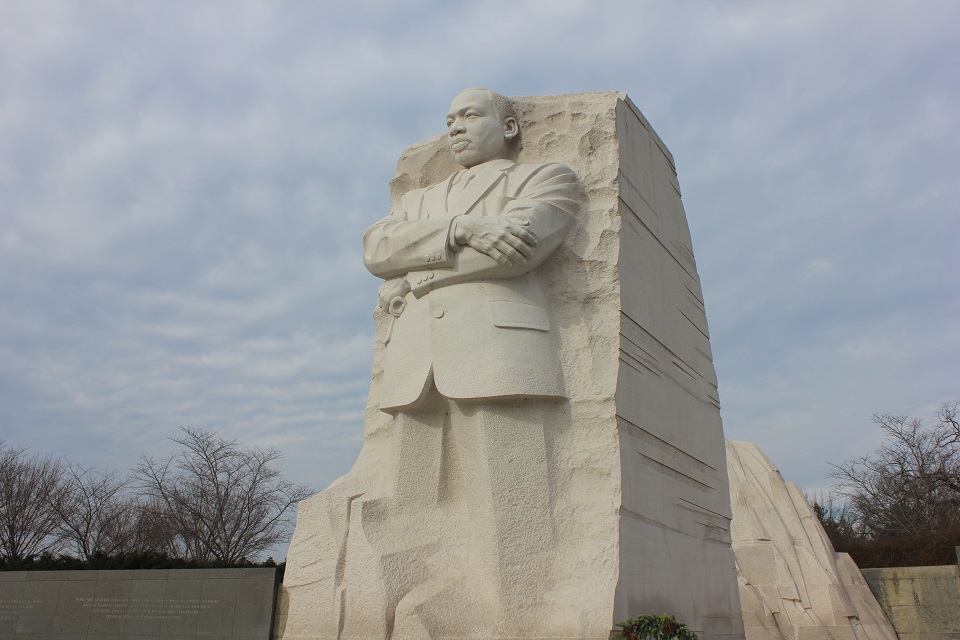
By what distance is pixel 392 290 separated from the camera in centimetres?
494

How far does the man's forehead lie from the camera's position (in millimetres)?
5293

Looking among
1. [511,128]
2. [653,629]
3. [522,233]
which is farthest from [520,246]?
[653,629]

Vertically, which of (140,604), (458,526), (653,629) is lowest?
(653,629)

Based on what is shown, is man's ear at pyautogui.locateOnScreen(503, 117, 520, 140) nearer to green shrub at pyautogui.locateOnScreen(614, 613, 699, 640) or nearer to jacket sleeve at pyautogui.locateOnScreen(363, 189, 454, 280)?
jacket sleeve at pyautogui.locateOnScreen(363, 189, 454, 280)

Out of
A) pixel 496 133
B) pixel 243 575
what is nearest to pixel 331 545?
pixel 496 133

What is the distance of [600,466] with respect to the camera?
4266 mm

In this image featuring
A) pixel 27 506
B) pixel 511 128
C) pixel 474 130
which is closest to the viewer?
pixel 474 130

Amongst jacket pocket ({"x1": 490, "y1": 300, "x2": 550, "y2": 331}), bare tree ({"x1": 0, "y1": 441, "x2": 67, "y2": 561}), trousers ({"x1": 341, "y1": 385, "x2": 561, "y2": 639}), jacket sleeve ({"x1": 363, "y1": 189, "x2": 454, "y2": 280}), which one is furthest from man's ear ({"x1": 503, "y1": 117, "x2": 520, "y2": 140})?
bare tree ({"x1": 0, "y1": 441, "x2": 67, "y2": 561})

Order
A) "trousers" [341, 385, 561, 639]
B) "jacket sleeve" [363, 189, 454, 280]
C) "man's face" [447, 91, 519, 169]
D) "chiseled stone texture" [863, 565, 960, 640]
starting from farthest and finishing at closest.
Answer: "chiseled stone texture" [863, 565, 960, 640] → "man's face" [447, 91, 519, 169] → "jacket sleeve" [363, 189, 454, 280] → "trousers" [341, 385, 561, 639]

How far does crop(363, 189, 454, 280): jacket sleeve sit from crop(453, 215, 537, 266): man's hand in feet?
0.33

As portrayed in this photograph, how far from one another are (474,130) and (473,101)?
201 millimetres

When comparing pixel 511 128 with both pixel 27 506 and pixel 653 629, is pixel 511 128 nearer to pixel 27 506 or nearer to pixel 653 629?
pixel 653 629

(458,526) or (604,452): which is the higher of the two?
(604,452)

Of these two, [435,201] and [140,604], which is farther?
[140,604]
